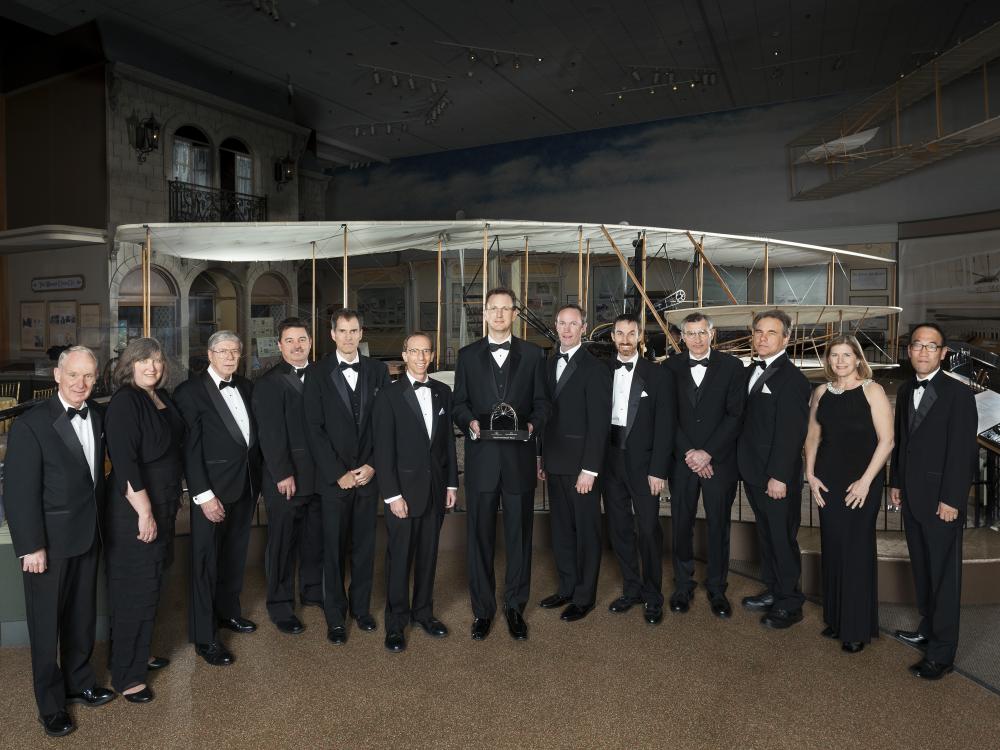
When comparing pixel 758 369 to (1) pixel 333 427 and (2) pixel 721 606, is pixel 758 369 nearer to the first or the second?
(2) pixel 721 606

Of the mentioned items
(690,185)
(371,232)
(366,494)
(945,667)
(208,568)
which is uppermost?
(690,185)

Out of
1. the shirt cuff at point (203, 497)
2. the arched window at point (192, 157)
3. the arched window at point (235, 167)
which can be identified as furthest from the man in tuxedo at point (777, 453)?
the arched window at point (235, 167)

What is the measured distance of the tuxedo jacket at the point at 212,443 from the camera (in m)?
2.97

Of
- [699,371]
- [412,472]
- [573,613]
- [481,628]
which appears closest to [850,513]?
[699,371]

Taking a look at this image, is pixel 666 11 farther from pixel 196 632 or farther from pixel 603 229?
pixel 196 632

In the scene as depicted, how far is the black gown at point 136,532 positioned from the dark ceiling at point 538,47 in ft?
26.0

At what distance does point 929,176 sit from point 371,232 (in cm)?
1027

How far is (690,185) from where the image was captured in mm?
13703

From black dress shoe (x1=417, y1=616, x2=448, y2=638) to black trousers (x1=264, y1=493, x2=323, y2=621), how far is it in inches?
28.6

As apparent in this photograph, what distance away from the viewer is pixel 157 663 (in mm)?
2979

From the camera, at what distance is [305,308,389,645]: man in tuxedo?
3.25m

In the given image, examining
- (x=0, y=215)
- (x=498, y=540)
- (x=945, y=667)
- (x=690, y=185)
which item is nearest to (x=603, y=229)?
(x=498, y=540)

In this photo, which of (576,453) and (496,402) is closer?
(496,402)

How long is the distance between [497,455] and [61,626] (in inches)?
77.9
